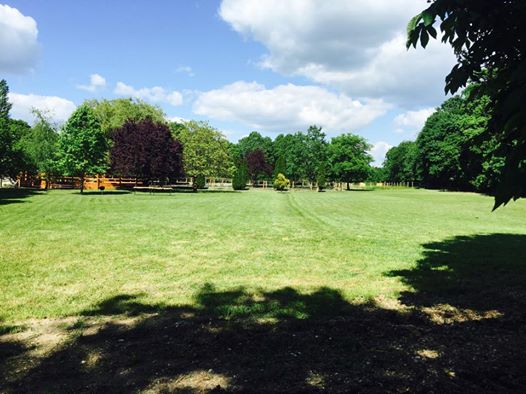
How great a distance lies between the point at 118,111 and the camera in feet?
224

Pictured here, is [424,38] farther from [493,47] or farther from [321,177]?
[321,177]

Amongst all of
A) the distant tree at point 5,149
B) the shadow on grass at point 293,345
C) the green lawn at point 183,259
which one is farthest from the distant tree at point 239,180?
the shadow on grass at point 293,345

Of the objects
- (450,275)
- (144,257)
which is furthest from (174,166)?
(450,275)

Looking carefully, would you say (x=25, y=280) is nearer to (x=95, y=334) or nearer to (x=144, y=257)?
(x=144, y=257)

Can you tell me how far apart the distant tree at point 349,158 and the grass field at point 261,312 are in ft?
258

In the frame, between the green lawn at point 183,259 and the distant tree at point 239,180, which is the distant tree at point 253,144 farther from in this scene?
the green lawn at point 183,259

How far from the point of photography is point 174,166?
51812mm

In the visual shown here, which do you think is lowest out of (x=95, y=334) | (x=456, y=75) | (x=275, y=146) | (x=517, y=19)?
(x=95, y=334)

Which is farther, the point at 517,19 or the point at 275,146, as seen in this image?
the point at 275,146

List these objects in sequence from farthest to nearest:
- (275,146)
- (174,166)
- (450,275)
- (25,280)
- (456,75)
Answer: (275,146)
(174,166)
(450,275)
(25,280)
(456,75)

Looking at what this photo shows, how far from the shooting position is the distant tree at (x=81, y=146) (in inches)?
1628

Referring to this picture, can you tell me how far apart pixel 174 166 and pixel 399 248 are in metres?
43.3

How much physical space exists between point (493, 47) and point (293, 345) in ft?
Answer: 14.2

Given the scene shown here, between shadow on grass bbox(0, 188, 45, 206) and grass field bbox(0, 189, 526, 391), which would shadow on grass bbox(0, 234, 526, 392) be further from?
shadow on grass bbox(0, 188, 45, 206)
